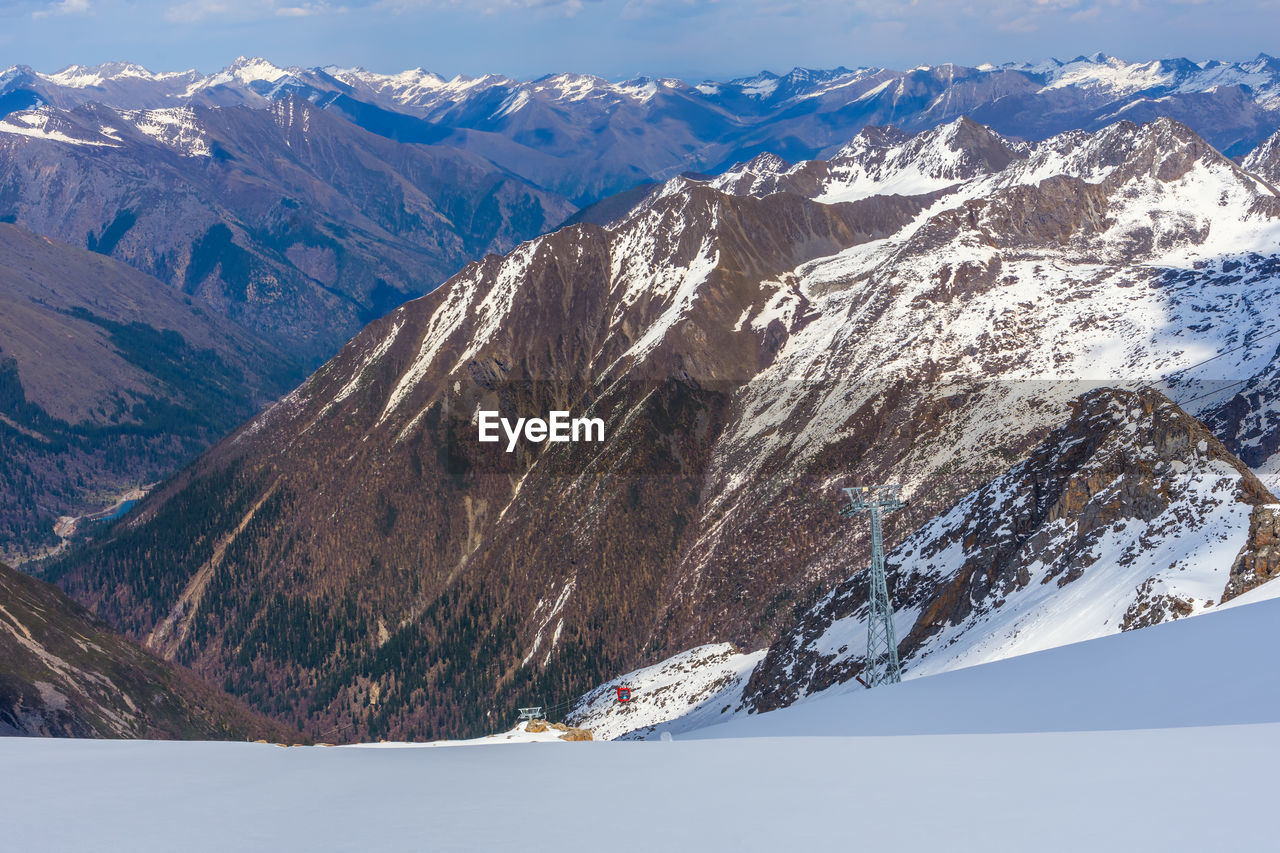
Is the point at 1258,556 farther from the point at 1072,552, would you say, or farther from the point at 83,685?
the point at 83,685

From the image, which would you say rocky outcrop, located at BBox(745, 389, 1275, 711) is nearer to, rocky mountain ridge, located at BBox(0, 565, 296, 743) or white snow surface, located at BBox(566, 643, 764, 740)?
white snow surface, located at BBox(566, 643, 764, 740)

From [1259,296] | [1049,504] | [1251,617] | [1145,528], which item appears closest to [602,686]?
[1049,504]

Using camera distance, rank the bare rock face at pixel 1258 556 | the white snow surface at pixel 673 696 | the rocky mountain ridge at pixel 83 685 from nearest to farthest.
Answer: the bare rock face at pixel 1258 556 → the rocky mountain ridge at pixel 83 685 → the white snow surface at pixel 673 696

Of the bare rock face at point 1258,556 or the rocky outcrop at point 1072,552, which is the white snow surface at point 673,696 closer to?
the rocky outcrop at point 1072,552

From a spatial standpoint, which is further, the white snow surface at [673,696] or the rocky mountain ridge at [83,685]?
the white snow surface at [673,696]

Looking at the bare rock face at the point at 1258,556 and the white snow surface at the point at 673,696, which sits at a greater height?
the bare rock face at the point at 1258,556

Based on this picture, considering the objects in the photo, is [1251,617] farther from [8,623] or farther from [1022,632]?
[8,623]

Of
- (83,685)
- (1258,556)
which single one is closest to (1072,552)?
(1258,556)

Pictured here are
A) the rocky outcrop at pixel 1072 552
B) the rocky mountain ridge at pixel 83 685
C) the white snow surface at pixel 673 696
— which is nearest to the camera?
the rocky outcrop at pixel 1072 552

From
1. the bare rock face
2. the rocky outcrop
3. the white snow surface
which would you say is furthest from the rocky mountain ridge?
the bare rock face

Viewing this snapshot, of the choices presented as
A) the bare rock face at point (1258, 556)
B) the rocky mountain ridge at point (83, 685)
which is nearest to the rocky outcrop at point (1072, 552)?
the bare rock face at point (1258, 556)

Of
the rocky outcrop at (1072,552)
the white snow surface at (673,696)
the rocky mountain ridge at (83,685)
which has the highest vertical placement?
the rocky outcrop at (1072,552)
